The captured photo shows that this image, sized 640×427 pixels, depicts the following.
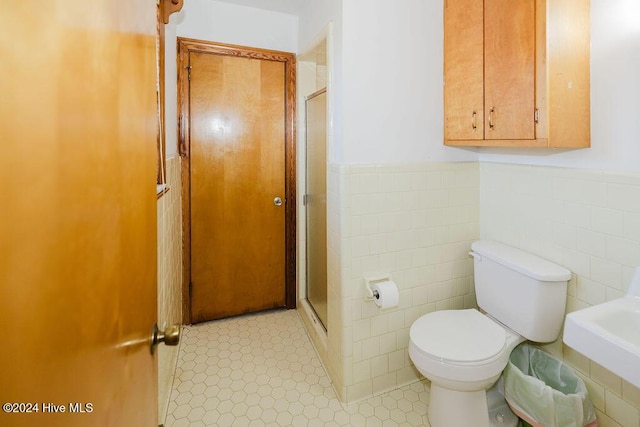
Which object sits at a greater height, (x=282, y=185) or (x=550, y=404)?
(x=282, y=185)

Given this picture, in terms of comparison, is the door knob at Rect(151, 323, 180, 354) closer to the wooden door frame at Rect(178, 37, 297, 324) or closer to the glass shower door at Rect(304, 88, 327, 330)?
the glass shower door at Rect(304, 88, 327, 330)

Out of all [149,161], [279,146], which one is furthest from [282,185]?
[149,161]

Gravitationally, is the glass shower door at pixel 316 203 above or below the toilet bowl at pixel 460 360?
above

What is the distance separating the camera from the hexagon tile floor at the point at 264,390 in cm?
171

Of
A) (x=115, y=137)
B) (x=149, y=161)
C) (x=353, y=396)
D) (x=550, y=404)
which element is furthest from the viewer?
(x=353, y=396)

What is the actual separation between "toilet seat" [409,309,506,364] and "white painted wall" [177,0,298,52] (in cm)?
215

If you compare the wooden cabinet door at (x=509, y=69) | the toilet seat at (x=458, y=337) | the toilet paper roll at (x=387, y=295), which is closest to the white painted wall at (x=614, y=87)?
the wooden cabinet door at (x=509, y=69)

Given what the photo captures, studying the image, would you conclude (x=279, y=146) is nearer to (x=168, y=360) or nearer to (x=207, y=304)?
(x=207, y=304)

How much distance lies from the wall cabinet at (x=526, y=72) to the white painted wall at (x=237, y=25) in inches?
50.9

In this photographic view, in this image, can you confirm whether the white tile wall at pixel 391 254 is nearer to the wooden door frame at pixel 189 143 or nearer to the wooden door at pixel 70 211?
the wooden door frame at pixel 189 143

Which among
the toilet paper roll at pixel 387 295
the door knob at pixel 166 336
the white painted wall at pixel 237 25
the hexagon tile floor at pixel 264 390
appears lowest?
the hexagon tile floor at pixel 264 390

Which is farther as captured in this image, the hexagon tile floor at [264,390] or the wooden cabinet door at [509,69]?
the hexagon tile floor at [264,390]

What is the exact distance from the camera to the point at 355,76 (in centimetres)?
171

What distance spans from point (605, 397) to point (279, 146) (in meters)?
2.34
